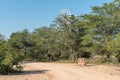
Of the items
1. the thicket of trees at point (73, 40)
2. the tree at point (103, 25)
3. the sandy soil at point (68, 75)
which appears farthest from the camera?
the tree at point (103, 25)

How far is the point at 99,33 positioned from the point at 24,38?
3006 cm

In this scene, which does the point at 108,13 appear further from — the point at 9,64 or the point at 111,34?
the point at 9,64

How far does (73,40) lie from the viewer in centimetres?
5219

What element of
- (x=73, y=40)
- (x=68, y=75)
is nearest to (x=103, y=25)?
(x=73, y=40)

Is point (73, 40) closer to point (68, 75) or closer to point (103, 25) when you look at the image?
point (103, 25)

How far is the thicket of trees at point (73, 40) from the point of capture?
105 ft

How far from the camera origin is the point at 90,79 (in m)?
17.9

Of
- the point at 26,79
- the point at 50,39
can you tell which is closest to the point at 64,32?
the point at 50,39

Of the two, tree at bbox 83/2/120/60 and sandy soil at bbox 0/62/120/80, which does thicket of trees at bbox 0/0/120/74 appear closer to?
tree at bbox 83/2/120/60

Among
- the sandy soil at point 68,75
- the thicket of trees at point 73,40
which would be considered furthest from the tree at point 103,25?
the sandy soil at point 68,75

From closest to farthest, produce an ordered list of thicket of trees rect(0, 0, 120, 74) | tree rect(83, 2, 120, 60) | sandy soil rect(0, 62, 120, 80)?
1. sandy soil rect(0, 62, 120, 80)
2. thicket of trees rect(0, 0, 120, 74)
3. tree rect(83, 2, 120, 60)

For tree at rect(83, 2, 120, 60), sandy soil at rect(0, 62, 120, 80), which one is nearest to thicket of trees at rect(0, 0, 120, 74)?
tree at rect(83, 2, 120, 60)

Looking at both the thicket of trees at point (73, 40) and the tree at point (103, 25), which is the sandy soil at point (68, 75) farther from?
the tree at point (103, 25)

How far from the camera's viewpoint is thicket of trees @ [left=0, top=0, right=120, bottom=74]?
32.0 m
